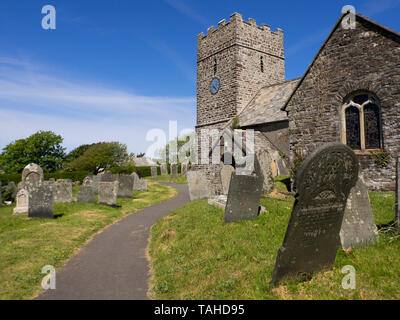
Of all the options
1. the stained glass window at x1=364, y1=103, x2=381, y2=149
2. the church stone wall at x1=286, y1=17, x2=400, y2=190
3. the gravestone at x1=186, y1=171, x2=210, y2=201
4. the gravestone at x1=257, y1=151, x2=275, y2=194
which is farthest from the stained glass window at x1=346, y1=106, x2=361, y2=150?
the gravestone at x1=186, y1=171, x2=210, y2=201

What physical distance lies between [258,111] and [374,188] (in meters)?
13.5

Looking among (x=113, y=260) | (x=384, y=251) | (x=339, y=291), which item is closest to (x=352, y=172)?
(x=384, y=251)

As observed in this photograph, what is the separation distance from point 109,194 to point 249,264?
Result: 10813mm

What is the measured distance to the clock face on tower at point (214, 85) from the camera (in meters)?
27.9

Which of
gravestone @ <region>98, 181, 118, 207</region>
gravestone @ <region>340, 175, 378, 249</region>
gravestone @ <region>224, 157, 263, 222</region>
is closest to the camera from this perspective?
gravestone @ <region>340, 175, 378, 249</region>

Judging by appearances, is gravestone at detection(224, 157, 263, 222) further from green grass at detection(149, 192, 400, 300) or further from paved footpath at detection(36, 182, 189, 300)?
paved footpath at detection(36, 182, 189, 300)

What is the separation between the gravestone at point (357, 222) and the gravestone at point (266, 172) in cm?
714

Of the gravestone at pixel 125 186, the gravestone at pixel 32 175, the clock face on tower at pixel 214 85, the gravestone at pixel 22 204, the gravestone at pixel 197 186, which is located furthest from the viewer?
the clock face on tower at pixel 214 85

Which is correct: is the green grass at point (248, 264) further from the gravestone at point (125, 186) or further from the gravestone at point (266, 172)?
the gravestone at point (125, 186)

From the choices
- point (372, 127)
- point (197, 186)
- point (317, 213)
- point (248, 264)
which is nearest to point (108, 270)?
point (248, 264)

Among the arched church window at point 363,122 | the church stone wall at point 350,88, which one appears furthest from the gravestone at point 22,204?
the arched church window at point 363,122

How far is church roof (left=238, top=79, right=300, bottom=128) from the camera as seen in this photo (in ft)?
68.2

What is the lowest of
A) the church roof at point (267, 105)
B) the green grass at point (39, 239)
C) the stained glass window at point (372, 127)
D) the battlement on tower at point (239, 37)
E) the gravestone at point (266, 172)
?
the green grass at point (39, 239)

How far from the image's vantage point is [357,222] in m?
4.85
